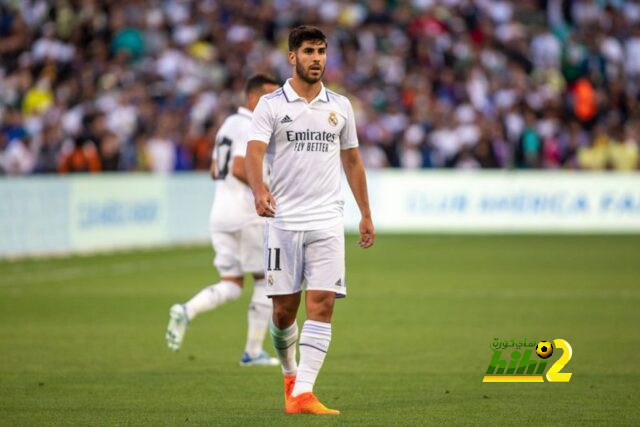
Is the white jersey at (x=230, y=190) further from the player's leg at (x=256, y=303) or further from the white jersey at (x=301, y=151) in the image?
the white jersey at (x=301, y=151)

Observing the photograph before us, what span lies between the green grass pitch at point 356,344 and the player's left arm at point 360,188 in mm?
1152

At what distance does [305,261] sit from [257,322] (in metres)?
2.75

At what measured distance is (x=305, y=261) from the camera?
8828 mm

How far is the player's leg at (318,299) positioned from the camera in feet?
28.5

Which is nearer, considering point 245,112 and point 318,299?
point 318,299

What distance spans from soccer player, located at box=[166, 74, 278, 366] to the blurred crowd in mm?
16060

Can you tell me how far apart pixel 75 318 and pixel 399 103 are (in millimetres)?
19162

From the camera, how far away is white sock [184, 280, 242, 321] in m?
11.4

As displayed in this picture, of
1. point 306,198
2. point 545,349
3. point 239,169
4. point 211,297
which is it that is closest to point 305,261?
point 306,198

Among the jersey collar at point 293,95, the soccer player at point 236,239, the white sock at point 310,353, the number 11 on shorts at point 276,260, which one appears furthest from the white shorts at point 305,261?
the soccer player at point 236,239

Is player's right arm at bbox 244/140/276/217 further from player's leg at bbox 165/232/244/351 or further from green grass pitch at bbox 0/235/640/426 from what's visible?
player's leg at bbox 165/232/244/351

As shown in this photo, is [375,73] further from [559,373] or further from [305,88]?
[305,88]

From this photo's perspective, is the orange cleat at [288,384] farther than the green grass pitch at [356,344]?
Yes

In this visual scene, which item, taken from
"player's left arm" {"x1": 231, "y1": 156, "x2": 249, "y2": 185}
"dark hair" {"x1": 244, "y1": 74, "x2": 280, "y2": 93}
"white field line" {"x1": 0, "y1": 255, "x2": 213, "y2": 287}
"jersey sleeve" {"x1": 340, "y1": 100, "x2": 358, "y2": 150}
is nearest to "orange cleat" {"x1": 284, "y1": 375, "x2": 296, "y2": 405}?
"jersey sleeve" {"x1": 340, "y1": 100, "x2": 358, "y2": 150}
